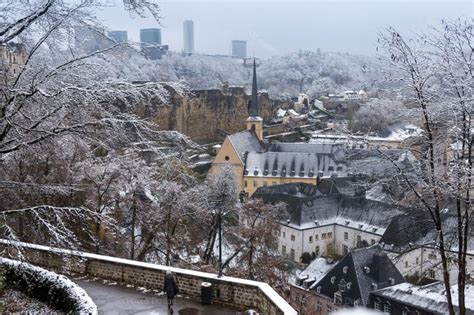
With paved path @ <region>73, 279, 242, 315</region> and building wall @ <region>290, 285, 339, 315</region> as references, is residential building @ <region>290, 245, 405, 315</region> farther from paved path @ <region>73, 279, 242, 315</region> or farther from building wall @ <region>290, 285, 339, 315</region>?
paved path @ <region>73, 279, 242, 315</region>

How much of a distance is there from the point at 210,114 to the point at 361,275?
159ft

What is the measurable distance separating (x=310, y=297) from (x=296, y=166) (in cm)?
2419

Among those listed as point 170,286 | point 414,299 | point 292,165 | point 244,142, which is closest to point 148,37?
point 170,286

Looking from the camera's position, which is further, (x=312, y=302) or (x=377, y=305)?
(x=312, y=302)

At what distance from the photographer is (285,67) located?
578 feet

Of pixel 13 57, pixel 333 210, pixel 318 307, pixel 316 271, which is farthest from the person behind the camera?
pixel 333 210

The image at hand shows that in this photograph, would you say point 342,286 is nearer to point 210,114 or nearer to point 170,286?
point 170,286

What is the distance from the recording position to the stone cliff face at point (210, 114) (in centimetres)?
7038

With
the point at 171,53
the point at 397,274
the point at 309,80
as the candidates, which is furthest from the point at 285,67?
the point at 397,274

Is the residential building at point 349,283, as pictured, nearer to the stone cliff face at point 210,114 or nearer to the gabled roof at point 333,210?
the gabled roof at point 333,210

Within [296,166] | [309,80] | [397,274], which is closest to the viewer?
[397,274]

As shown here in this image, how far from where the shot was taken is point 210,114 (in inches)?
3009

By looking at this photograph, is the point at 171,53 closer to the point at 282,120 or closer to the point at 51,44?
the point at 282,120

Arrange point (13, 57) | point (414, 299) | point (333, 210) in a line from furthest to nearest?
point (333, 210)
point (414, 299)
point (13, 57)
